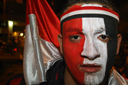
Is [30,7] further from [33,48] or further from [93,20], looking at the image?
[93,20]

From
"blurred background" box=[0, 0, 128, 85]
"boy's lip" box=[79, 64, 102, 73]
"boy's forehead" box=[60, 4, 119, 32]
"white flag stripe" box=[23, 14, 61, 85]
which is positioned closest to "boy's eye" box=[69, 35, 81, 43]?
"boy's forehead" box=[60, 4, 119, 32]

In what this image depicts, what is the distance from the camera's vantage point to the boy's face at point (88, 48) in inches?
45.8

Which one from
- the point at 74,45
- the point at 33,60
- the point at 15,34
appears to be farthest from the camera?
the point at 15,34

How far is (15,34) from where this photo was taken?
2128 centimetres

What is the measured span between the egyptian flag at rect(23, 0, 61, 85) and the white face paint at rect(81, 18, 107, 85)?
636 millimetres

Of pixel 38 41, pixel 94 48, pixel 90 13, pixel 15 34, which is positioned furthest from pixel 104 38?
pixel 15 34

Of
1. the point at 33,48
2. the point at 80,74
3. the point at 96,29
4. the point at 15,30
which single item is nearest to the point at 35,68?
the point at 33,48

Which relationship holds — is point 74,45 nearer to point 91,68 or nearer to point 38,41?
point 91,68

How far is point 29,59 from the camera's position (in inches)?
60.8

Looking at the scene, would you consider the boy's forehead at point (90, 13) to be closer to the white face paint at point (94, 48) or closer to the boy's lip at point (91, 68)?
the white face paint at point (94, 48)

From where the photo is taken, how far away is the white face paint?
116 centimetres

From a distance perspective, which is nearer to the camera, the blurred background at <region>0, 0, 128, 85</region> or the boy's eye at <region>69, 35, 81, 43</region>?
the boy's eye at <region>69, 35, 81, 43</region>

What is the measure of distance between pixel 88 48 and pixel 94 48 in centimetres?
6

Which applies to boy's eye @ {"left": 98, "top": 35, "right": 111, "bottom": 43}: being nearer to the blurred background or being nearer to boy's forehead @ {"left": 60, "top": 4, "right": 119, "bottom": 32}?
boy's forehead @ {"left": 60, "top": 4, "right": 119, "bottom": 32}
